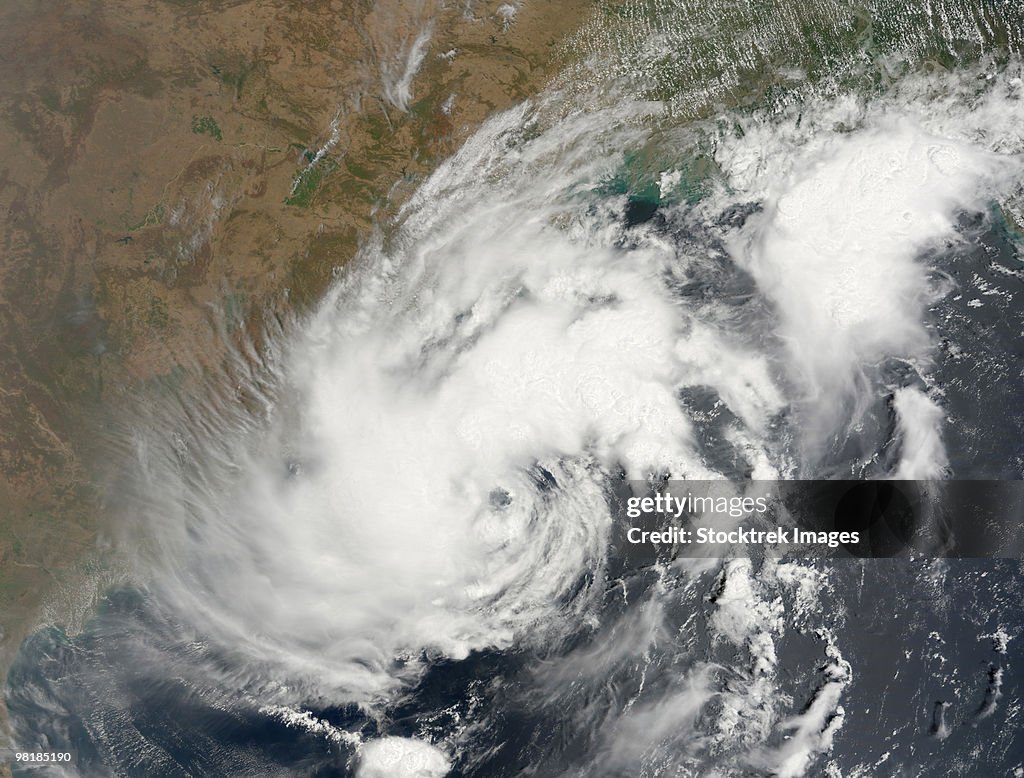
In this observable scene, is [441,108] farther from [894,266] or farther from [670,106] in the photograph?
[894,266]

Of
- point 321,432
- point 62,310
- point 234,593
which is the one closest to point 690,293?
point 321,432

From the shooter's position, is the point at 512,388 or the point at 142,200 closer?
the point at 512,388

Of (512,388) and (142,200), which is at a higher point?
(142,200)

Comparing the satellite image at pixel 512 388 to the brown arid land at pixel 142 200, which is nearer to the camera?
the satellite image at pixel 512 388
